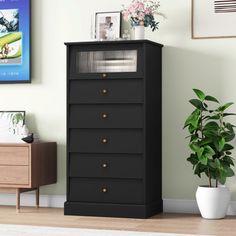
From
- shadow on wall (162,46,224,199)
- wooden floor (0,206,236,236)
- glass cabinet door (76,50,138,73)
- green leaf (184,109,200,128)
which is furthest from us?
shadow on wall (162,46,224,199)

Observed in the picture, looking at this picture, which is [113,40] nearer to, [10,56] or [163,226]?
[10,56]

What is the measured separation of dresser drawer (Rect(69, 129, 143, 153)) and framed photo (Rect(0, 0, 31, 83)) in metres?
1.00

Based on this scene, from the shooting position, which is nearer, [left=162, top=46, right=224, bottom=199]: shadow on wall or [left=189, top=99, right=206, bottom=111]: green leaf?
[left=189, top=99, right=206, bottom=111]: green leaf

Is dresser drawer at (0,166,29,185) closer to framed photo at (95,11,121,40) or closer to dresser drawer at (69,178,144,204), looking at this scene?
dresser drawer at (69,178,144,204)

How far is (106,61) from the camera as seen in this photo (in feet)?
19.9

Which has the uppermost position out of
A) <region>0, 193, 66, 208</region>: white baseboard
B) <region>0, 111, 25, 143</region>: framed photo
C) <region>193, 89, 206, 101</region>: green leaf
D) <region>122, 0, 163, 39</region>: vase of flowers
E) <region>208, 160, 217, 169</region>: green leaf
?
<region>122, 0, 163, 39</region>: vase of flowers

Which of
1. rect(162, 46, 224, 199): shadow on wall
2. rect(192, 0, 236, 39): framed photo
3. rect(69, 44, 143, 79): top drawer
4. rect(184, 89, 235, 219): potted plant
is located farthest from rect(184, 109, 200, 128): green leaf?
rect(192, 0, 236, 39): framed photo

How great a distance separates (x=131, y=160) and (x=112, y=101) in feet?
1.73

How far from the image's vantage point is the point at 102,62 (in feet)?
19.9

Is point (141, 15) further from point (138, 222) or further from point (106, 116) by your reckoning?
point (138, 222)

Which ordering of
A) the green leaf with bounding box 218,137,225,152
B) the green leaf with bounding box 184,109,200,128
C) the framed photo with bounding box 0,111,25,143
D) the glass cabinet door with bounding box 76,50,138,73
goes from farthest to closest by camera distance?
the framed photo with bounding box 0,111,25,143, the glass cabinet door with bounding box 76,50,138,73, the green leaf with bounding box 184,109,200,128, the green leaf with bounding box 218,137,225,152

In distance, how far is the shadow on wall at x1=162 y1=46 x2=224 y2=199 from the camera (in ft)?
20.5

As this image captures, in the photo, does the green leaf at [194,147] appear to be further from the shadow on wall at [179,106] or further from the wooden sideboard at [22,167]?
the wooden sideboard at [22,167]

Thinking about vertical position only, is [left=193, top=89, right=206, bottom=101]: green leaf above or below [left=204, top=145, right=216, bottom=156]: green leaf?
above
